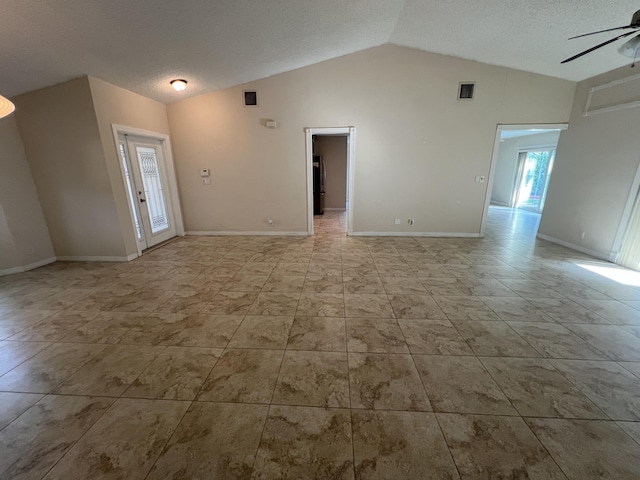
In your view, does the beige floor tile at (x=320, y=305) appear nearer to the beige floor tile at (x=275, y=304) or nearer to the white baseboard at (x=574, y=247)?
the beige floor tile at (x=275, y=304)

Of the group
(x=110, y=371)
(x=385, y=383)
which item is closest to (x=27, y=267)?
(x=110, y=371)

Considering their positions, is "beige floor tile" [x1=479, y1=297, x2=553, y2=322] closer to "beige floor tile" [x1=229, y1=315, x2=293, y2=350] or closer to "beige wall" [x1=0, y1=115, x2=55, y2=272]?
"beige floor tile" [x1=229, y1=315, x2=293, y2=350]

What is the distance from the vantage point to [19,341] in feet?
7.39

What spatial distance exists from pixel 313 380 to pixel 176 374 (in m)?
1.00

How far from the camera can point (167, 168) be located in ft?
16.8

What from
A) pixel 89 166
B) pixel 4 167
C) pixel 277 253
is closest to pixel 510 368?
pixel 277 253

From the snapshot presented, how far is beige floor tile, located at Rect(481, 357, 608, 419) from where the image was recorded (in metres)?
1.57

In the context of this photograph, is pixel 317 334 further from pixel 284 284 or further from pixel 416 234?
pixel 416 234

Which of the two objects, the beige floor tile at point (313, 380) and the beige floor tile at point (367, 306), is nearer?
the beige floor tile at point (313, 380)

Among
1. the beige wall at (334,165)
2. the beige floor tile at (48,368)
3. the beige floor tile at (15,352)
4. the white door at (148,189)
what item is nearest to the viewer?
the beige floor tile at (48,368)

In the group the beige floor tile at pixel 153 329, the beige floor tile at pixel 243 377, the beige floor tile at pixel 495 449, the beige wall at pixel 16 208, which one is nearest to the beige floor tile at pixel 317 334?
the beige floor tile at pixel 243 377

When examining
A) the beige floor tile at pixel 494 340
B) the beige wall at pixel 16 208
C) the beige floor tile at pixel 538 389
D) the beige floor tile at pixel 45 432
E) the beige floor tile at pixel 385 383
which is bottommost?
the beige floor tile at pixel 45 432

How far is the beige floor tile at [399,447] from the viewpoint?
125 cm

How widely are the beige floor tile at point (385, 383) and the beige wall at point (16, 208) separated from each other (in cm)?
497
